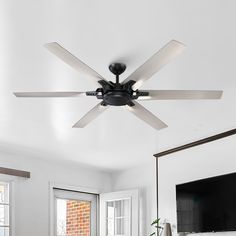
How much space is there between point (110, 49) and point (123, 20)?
0.38 metres

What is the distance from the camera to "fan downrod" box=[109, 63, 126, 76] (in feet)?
10.0

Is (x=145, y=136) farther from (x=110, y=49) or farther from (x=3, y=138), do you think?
(x=110, y=49)

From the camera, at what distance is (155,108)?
393 cm

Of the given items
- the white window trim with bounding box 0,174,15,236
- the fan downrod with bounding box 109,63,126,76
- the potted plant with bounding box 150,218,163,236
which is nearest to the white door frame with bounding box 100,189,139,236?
the potted plant with bounding box 150,218,163,236

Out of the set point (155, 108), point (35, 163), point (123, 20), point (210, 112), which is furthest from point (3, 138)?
point (123, 20)

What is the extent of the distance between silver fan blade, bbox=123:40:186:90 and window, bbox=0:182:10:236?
10.7 feet

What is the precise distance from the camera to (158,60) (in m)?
2.46

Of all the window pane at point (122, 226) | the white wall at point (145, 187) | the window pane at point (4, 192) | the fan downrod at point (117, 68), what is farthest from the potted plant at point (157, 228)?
the fan downrod at point (117, 68)

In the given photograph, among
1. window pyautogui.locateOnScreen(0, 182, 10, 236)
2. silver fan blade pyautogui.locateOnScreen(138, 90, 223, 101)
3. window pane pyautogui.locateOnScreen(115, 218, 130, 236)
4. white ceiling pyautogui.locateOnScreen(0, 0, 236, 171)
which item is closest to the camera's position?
white ceiling pyautogui.locateOnScreen(0, 0, 236, 171)

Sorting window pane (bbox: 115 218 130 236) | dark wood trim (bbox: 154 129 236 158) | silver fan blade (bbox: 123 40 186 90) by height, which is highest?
silver fan blade (bbox: 123 40 186 90)

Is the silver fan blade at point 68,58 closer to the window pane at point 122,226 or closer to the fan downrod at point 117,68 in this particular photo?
the fan downrod at point 117,68

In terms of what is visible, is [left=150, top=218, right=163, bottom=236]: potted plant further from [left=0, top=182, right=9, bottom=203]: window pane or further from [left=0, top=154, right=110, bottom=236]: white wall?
[left=0, top=182, right=9, bottom=203]: window pane

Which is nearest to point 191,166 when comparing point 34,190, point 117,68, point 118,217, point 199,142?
point 199,142

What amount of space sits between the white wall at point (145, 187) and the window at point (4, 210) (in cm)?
183
